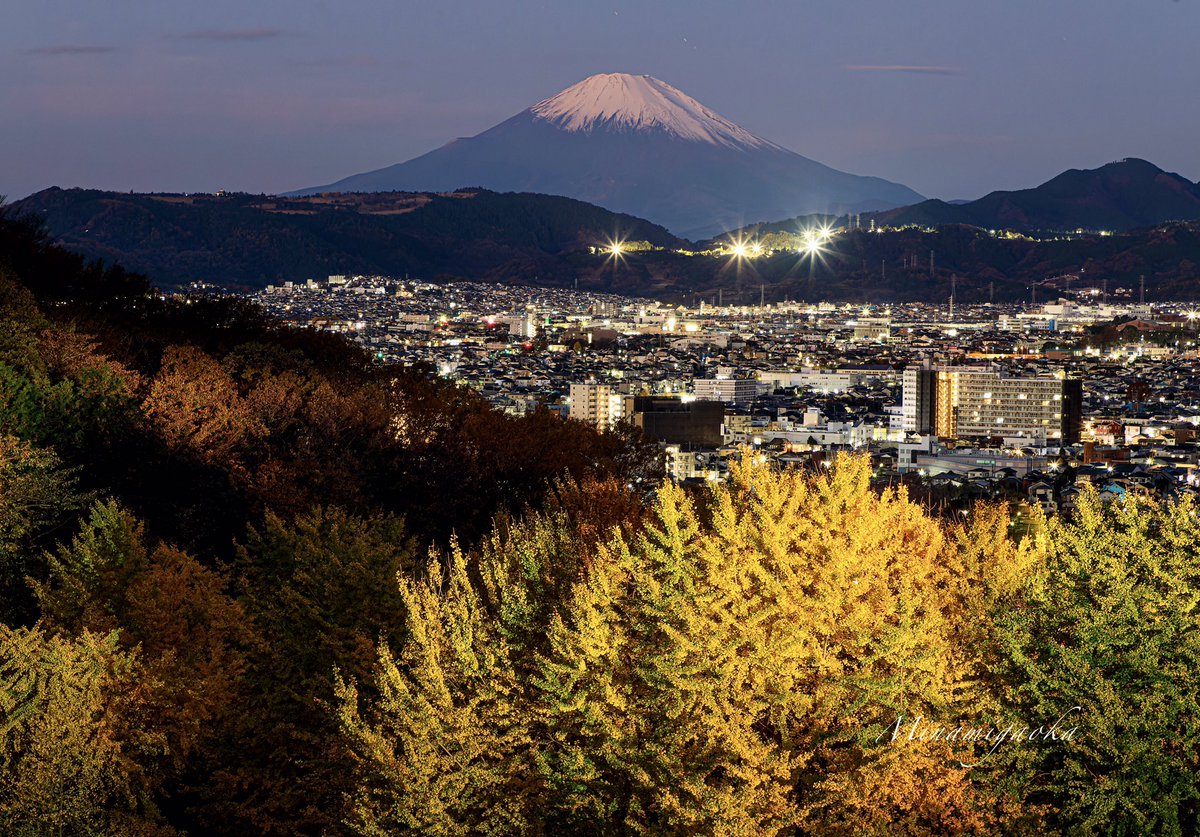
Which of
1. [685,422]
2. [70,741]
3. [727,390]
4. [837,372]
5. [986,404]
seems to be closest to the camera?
[70,741]

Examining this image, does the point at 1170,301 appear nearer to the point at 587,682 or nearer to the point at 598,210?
the point at 598,210

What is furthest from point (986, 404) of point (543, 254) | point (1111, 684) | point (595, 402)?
point (543, 254)

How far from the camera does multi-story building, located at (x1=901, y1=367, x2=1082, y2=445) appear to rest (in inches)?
2048

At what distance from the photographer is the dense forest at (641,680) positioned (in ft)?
33.7

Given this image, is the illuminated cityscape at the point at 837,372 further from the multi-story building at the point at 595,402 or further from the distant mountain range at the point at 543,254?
the distant mountain range at the point at 543,254

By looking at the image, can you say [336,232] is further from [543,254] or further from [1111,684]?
[1111,684]

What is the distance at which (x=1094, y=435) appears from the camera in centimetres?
4906

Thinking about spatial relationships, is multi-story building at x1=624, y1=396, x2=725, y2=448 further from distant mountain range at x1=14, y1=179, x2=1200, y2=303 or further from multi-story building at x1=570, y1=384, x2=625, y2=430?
distant mountain range at x1=14, y1=179, x2=1200, y2=303

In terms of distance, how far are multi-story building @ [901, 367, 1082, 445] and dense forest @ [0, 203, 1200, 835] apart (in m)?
39.1

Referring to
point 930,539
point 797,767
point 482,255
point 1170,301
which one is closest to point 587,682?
point 797,767

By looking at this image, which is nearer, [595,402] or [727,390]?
[595,402]

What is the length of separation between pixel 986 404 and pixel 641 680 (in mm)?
45774

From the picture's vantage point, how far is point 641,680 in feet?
36.0

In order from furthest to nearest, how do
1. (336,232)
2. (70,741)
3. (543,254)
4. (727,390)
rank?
(543,254) < (336,232) < (727,390) < (70,741)
